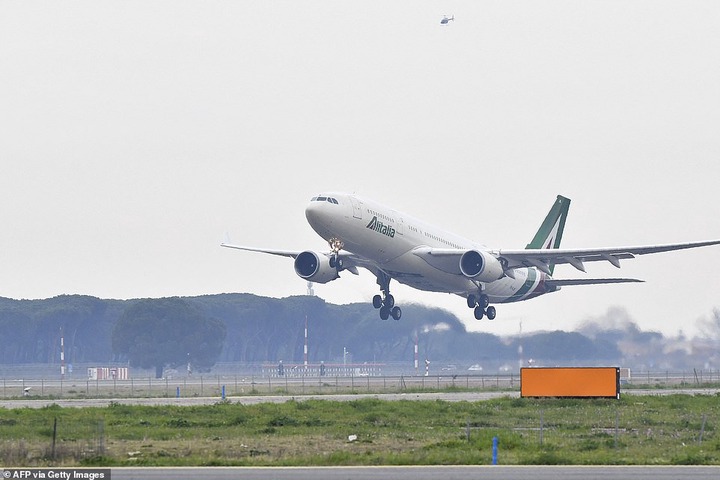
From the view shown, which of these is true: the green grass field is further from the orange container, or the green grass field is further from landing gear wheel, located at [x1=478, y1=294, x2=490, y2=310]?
landing gear wheel, located at [x1=478, y1=294, x2=490, y2=310]

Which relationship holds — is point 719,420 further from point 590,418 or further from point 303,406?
point 303,406

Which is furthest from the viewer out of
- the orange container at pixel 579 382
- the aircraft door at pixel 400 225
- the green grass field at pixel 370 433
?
the aircraft door at pixel 400 225

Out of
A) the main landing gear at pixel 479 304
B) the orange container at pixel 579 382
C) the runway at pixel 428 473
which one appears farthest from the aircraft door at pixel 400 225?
the runway at pixel 428 473

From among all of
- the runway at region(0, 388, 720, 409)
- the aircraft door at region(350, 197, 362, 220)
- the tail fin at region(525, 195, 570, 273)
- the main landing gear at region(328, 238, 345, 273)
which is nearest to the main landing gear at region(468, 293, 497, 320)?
the main landing gear at region(328, 238, 345, 273)

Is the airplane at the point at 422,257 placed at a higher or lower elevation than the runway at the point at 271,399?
higher

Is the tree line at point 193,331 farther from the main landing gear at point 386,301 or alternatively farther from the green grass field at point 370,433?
the green grass field at point 370,433
